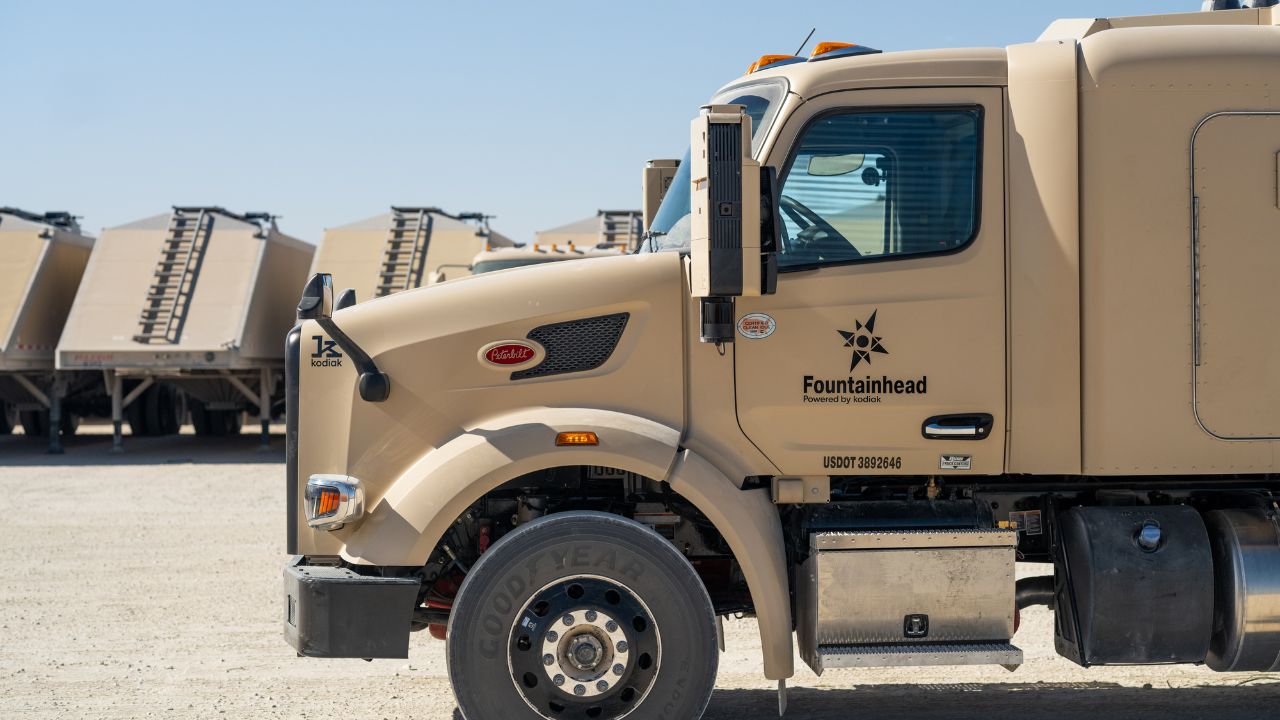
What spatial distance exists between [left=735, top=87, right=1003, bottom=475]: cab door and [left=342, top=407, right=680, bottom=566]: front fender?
45cm

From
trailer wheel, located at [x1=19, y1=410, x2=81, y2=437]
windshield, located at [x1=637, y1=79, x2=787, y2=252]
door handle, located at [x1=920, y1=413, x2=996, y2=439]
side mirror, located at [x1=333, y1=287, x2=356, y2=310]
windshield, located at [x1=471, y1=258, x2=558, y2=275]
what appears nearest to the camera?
door handle, located at [x1=920, y1=413, x2=996, y2=439]

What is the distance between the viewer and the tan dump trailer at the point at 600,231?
18766 mm

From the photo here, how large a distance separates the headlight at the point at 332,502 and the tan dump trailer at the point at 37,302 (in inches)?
671

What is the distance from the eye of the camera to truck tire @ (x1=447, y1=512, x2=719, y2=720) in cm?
463

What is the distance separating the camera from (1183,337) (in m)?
4.81

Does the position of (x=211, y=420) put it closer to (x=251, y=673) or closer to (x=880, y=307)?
(x=251, y=673)

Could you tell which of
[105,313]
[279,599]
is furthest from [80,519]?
[105,313]

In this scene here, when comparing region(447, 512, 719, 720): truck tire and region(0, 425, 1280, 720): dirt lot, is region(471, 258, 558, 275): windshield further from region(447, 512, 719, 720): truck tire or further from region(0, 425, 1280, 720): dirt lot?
region(447, 512, 719, 720): truck tire

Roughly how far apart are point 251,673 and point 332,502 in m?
2.14

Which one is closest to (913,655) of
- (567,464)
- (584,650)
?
(584,650)

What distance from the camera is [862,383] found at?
4844mm

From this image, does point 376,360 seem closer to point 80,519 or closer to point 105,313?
point 80,519

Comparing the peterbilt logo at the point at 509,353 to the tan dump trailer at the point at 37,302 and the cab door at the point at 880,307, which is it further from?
the tan dump trailer at the point at 37,302

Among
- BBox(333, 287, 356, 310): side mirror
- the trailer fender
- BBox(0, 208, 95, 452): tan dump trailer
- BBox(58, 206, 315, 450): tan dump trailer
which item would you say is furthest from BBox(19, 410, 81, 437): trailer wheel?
the trailer fender
